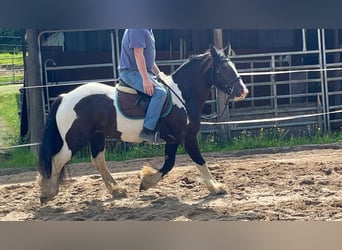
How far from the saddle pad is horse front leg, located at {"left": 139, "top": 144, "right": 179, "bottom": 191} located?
0.21 metres

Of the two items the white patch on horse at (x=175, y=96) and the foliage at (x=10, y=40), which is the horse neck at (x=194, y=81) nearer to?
the white patch on horse at (x=175, y=96)

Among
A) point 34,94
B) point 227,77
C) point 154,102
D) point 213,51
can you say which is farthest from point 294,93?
point 34,94

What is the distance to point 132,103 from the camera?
3.68 meters

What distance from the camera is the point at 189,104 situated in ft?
12.3

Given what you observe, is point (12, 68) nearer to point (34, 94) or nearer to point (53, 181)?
point (34, 94)

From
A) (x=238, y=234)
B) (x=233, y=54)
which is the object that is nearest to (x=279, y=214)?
(x=238, y=234)

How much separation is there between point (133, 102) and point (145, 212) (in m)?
0.63

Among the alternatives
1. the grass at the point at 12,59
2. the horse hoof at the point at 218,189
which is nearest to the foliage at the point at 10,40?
the grass at the point at 12,59

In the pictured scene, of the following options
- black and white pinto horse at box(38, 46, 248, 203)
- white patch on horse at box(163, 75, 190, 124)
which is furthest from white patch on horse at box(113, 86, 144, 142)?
white patch on horse at box(163, 75, 190, 124)

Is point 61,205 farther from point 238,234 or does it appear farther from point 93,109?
point 238,234

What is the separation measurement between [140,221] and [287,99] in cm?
103

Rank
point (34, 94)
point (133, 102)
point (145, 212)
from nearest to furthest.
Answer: point (34, 94) → point (145, 212) → point (133, 102)

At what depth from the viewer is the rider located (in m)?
3.34
